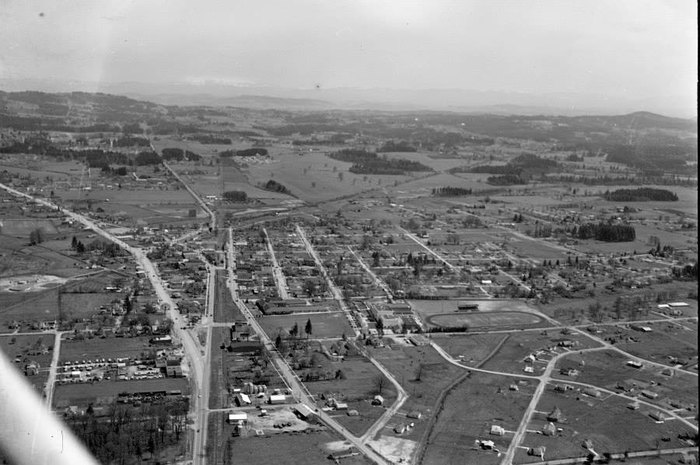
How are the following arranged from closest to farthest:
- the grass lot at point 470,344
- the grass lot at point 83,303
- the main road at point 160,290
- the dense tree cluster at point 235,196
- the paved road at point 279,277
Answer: the main road at point 160,290 < the grass lot at point 470,344 < the grass lot at point 83,303 < the paved road at point 279,277 < the dense tree cluster at point 235,196

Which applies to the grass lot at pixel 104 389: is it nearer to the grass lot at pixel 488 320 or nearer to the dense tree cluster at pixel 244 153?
the grass lot at pixel 488 320

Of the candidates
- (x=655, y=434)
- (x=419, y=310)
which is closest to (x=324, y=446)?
(x=655, y=434)

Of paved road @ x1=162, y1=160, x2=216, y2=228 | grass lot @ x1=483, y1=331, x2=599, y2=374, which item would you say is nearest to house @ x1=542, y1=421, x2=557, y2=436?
grass lot @ x1=483, y1=331, x2=599, y2=374

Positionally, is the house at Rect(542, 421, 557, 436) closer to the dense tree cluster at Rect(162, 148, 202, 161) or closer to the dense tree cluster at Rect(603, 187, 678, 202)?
the dense tree cluster at Rect(603, 187, 678, 202)

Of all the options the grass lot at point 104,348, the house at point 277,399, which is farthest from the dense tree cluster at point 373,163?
the house at point 277,399

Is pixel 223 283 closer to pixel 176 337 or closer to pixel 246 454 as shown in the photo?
pixel 176 337
